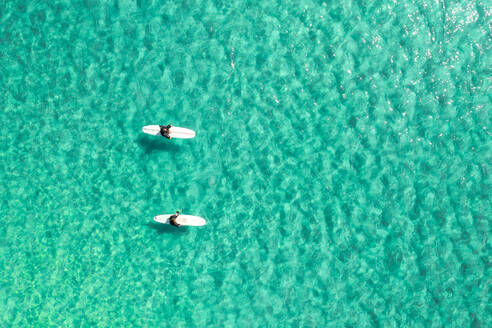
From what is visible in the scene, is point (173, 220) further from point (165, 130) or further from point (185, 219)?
point (165, 130)

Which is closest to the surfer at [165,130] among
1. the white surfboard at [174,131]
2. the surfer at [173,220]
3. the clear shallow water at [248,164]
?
the white surfboard at [174,131]

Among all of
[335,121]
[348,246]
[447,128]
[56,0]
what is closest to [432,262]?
[348,246]

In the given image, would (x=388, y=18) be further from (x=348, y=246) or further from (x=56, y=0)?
(x=56, y=0)

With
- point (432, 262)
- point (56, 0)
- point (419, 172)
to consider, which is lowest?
point (432, 262)

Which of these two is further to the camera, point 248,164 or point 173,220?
point 248,164

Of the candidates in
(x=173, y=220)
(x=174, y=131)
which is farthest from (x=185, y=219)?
(x=174, y=131)

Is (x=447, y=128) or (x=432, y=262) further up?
(x=447, y=128)
